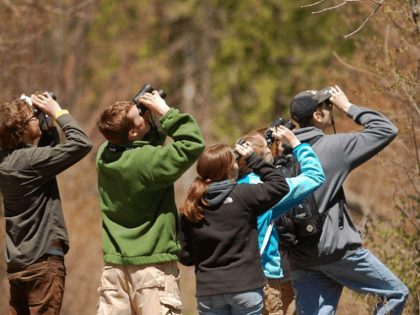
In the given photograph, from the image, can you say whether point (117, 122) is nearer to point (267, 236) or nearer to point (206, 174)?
point (206, 174)

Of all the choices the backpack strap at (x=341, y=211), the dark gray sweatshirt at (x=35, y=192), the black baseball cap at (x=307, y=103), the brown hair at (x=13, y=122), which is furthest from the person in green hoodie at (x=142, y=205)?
the backpack strap at (x=341, y=211)

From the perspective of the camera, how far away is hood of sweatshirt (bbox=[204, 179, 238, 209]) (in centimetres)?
464

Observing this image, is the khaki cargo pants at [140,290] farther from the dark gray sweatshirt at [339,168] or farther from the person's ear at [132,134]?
the dark gray sweatshirt at [339,168]

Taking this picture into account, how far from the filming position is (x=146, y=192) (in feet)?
15.5

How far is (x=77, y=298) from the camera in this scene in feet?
37.1

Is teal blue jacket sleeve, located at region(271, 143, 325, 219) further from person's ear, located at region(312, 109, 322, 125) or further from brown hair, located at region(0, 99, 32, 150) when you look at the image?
brown hair, located at region(0, 99, 32, 150)

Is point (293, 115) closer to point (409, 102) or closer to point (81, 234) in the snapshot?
point (409, 102)

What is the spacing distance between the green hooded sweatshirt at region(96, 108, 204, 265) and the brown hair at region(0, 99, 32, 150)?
1.93 ft

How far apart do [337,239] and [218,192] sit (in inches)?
34.5

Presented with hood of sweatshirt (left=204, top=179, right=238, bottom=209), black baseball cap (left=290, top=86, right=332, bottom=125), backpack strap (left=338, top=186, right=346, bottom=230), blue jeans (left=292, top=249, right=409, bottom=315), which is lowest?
blue jeans (left=292, top=249, right=409, bottom=315)

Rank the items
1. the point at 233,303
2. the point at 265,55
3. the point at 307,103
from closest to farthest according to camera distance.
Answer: the point at 233,303
the point at 307,103
the point at 265,55

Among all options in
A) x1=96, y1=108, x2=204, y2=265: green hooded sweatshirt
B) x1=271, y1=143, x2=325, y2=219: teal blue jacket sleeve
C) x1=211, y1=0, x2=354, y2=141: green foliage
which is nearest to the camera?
x1=96, y1=108, x2=204, y2=265: green hooded sweatshirt

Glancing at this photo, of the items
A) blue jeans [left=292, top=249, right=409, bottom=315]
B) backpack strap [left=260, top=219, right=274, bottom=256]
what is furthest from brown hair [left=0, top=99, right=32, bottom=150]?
blue jeans [left=292, top=249, right=409, bottom=315]

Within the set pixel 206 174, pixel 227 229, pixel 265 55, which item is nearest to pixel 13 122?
pixel 206 174
